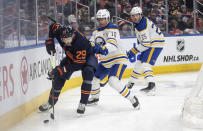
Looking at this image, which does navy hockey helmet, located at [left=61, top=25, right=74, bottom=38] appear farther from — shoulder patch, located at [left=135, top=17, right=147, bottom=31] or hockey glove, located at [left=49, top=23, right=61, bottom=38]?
shoulder patch, located at [left=135, top=17, right=147, bottom=31]

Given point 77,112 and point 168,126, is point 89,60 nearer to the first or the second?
point 77,112

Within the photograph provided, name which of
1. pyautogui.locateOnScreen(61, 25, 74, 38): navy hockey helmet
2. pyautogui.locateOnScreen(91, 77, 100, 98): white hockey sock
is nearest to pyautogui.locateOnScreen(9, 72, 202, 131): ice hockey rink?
pyautogui.locateOnScreen(91, 77, 100, 98): white hockey sock

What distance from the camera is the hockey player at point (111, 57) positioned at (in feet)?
15.1

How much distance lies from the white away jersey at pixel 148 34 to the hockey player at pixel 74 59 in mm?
1747

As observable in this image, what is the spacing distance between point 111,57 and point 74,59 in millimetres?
680

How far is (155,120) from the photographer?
165 inches

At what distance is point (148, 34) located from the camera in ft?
19.8

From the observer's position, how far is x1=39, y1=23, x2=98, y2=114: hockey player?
14.1ft

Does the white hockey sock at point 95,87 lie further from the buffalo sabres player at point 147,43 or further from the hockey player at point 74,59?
the buffalo sabres player at point 147,43

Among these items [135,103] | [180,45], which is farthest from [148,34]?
[180,45]

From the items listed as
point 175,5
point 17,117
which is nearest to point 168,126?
point 17,117

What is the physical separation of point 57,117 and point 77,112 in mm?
236

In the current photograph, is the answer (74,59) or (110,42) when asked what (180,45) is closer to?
(110,42)

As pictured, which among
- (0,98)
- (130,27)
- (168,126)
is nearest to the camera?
(0,98)
